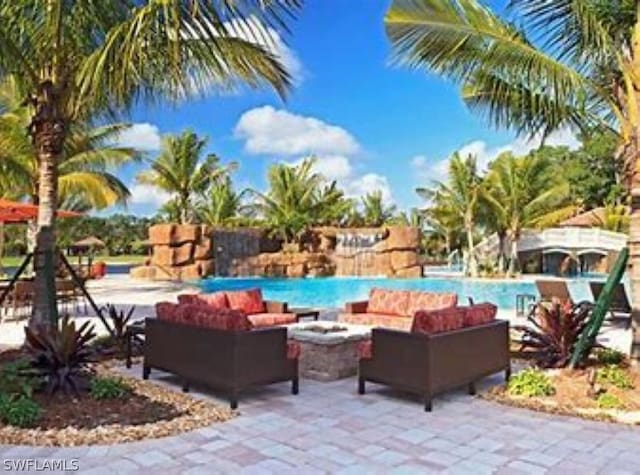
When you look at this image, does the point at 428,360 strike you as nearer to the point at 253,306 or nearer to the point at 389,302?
the point at 389,302

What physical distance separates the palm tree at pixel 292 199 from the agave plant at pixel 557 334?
2296cm

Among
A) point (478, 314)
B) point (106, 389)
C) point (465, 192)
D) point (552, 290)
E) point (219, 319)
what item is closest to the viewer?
point (106, 389)

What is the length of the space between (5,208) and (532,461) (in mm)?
11898

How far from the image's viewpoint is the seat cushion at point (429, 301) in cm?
954

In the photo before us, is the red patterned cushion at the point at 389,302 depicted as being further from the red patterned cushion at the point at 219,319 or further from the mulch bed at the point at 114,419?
the mulch bed at the point at 114,419

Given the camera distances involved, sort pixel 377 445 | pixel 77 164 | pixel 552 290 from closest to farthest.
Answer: pixel 377 445, pixel 552 290, pixel 77 164

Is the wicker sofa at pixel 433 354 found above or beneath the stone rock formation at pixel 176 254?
beneath

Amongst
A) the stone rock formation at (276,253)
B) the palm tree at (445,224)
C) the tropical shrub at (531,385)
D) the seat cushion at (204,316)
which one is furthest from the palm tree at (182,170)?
the tropical shrub at (531,385)

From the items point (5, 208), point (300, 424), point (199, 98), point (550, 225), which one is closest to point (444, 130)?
point (550, 225)

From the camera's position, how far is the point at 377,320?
1001 cm

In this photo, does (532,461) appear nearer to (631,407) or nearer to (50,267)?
(631,407)

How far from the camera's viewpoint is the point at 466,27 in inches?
290

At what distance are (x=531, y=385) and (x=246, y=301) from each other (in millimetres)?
4968

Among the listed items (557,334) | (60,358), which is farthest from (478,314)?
(60,358)
